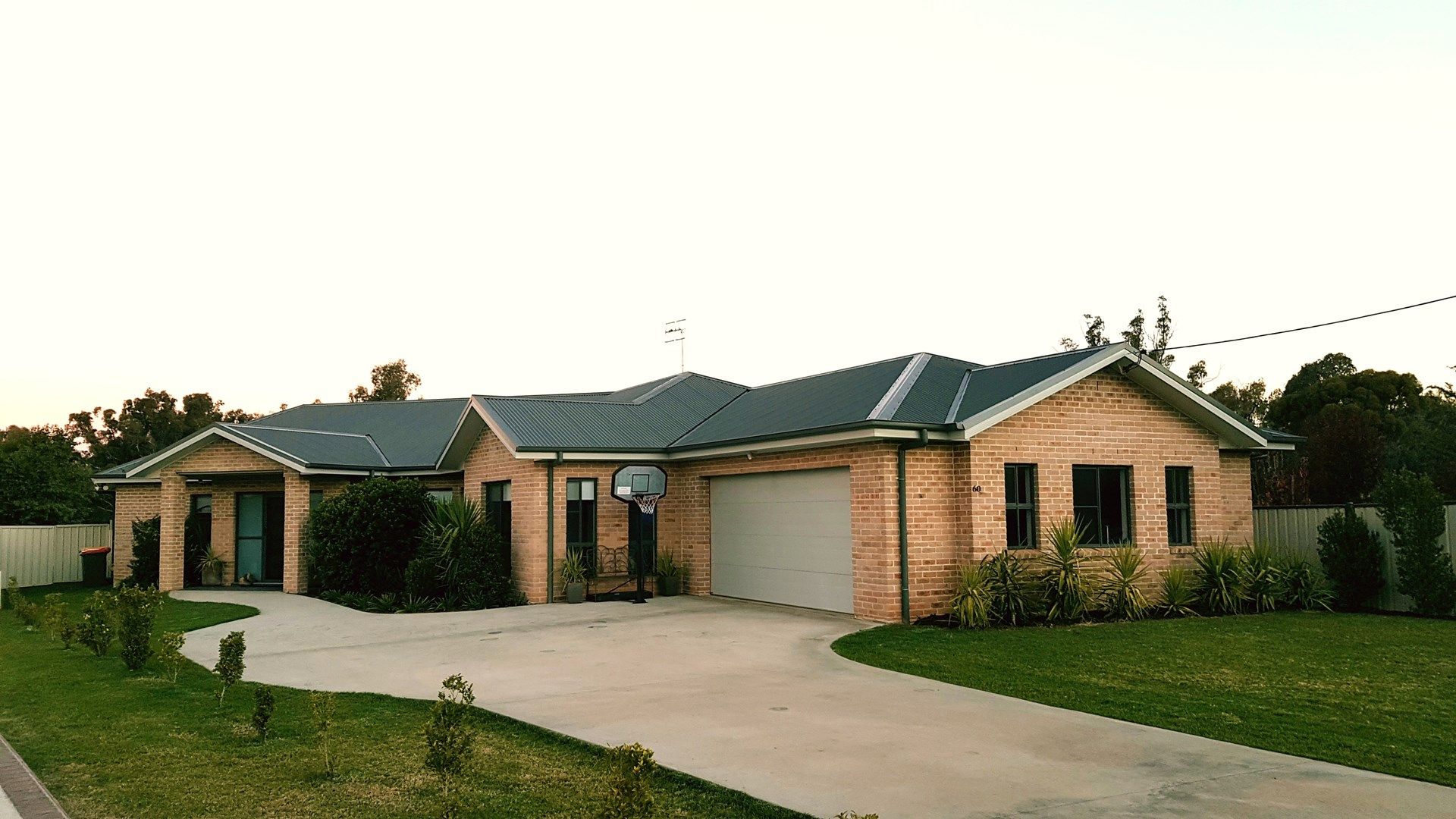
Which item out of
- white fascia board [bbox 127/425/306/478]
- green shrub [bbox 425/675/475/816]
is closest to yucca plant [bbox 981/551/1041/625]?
green shrub [bbox 425/675/475/816]

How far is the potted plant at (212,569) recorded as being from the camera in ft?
81.9

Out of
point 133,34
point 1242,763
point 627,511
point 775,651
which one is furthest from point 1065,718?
point 133,34

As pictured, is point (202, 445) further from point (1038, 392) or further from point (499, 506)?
point (1038, 392)

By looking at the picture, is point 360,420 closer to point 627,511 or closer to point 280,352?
point 280,352

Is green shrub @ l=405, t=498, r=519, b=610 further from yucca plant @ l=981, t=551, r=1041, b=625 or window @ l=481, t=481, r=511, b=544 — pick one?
yucca plant @ l=981, t=551, r=1041, b=625

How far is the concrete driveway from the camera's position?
20.0 ft

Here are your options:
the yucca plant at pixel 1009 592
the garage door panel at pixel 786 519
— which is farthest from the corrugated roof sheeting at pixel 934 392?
the yucca plant at pixel 1009 592

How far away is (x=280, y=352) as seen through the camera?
104 ft

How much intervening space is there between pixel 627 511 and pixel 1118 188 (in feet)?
39.0

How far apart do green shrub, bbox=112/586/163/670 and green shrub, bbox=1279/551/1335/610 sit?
57.6ft

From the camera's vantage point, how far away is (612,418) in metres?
21.8

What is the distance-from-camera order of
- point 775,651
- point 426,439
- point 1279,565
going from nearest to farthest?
point 775,651
point 1279,565
point 426,439

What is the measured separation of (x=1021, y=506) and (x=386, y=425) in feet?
64.5

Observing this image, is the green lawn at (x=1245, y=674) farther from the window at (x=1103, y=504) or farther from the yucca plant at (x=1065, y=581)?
the window at (x=1103, y=504)
